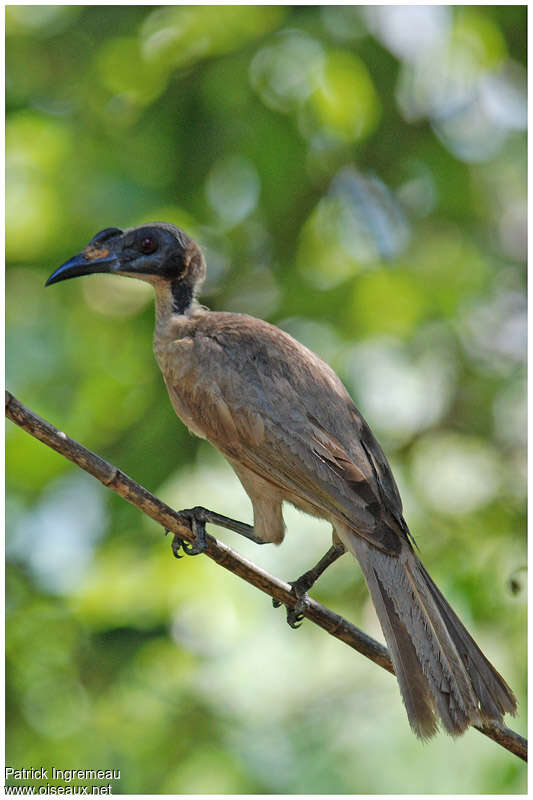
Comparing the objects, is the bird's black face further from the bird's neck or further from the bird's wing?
the bird's wing

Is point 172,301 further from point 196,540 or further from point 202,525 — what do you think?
point 196,540

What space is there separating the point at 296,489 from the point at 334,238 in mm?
2551

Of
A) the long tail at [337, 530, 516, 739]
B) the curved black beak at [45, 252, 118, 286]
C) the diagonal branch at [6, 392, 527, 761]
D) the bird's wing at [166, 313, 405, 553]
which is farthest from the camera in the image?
the curved black beak at [45, 252, 118, 286]

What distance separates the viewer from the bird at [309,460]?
3102 mm

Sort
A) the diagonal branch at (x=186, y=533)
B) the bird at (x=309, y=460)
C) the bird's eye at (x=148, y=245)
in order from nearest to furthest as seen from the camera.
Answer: the diagonal branch at (x=186, y=533) → the bird at (x=309, y=460) → the bird's eye at (x=148, y=245)

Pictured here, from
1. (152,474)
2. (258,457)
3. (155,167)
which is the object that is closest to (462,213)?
(155,167)

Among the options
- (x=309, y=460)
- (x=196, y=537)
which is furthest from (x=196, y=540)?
(x=309, y=460)

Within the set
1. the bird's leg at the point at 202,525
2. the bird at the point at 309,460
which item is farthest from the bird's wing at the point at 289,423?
the bird's leg at the point at 202,525

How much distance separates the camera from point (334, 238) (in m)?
5.62

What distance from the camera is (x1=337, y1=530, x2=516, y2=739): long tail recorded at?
299cm

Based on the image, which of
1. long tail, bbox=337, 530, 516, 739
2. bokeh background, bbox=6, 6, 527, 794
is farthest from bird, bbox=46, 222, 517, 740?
bokeh background, bbox=6, 6, 527, 794

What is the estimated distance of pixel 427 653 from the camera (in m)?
3.12

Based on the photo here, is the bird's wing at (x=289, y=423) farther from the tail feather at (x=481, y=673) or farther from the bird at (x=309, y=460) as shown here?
the tail feather at (x=481, y=673)

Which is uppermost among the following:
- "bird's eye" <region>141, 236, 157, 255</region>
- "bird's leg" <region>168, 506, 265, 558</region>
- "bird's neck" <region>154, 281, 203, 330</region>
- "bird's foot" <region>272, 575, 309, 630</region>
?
"bird's eye" <region>141, 236, 157, 255</region>
